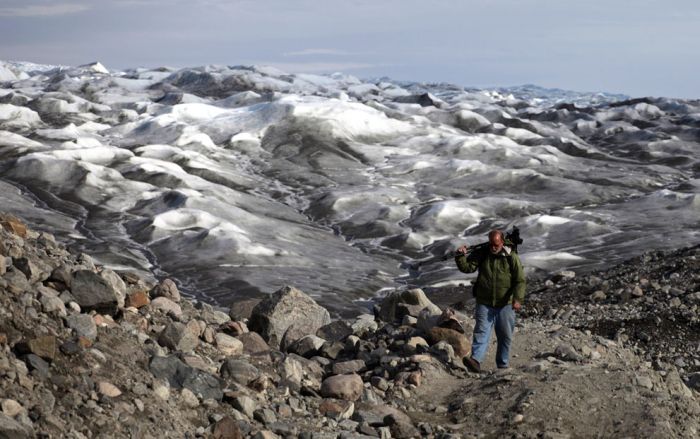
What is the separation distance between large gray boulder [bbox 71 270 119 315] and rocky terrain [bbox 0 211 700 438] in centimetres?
2

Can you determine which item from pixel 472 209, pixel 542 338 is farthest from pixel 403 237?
pixel 542 338

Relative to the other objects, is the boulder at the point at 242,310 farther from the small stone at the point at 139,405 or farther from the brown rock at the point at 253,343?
the small stone at the point at 139,405

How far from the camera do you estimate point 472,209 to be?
83.9 metres

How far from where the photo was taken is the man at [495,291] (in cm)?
1275

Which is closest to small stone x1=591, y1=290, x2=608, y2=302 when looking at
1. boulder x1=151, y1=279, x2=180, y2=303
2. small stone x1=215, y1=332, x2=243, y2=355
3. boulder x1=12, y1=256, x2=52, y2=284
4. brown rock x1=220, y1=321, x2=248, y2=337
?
brown rock x1=220, y1=321, x2=248, y2=337

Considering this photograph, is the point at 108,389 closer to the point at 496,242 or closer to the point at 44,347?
the point at 44,347

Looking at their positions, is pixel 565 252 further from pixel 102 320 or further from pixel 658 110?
pixel 658 110

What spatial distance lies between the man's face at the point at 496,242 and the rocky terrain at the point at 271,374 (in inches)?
67.7

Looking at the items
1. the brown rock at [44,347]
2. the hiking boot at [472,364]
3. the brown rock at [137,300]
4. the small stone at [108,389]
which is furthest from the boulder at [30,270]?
the hiking boot at [472,364]

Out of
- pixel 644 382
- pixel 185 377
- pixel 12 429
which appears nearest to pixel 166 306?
pixel 185 377

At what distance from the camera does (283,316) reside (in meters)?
15.0

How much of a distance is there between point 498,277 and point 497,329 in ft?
2.67

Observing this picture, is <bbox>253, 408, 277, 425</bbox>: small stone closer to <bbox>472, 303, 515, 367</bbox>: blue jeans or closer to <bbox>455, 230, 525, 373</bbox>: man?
<bbox>455, 230, 525, 373</bbox>: man

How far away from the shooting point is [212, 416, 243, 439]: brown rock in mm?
8852
